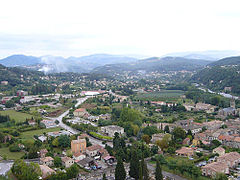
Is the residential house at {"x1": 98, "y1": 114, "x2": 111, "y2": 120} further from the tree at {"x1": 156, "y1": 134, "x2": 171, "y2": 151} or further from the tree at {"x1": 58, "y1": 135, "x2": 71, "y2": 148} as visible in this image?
the tree at {"x1": 156, "y1": 134, "x2": 171, "y2": 151}

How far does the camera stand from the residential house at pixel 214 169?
1245 cm

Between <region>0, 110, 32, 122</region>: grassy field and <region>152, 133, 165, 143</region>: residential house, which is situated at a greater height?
<region>152, 133, 165, 143</region>: residential house

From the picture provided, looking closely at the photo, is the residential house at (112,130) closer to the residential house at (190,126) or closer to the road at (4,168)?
the residential house at (190,126)

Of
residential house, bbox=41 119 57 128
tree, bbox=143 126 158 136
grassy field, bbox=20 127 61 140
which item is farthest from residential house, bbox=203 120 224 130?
residential house, bbox=41 119 57 128

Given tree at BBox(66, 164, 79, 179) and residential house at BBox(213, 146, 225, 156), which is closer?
tree at BBox(66, 164, 79, 179)

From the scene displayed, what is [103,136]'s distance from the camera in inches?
784

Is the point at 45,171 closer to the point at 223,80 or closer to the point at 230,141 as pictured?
the point at 230,141

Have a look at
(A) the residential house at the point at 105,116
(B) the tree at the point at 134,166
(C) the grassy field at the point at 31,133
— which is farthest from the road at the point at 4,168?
(A) the residential house at the point at 105,116

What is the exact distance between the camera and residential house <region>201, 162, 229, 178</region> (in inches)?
490

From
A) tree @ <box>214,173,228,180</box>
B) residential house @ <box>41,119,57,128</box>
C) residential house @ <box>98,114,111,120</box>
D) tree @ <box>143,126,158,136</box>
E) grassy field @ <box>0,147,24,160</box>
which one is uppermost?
tree @ <box>214,173,228,180</box>

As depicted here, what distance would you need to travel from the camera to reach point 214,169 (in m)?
12.5

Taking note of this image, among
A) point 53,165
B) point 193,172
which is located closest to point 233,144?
point 193,172

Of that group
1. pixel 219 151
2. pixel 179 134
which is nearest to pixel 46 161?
pixel 179 134

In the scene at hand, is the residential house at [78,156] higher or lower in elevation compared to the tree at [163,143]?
lower
